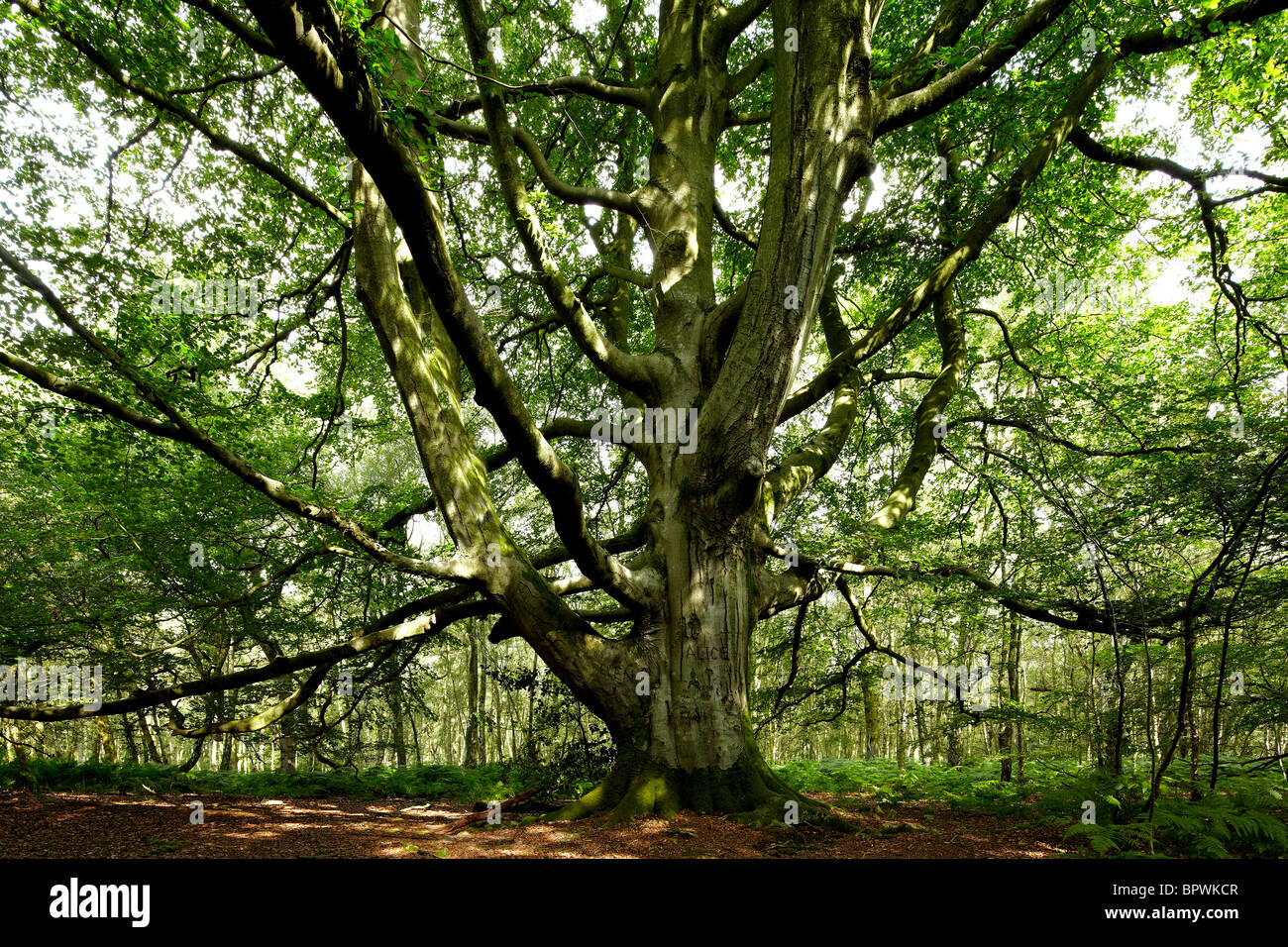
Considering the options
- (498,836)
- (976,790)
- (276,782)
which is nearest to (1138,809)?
(976,790)

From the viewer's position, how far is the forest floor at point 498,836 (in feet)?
12.1

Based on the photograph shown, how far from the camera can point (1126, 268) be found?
10734 millimetres

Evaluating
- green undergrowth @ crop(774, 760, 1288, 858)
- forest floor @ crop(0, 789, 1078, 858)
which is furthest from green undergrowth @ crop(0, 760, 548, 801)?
green undergrowth @ crop(774, 760, 1288, 858)

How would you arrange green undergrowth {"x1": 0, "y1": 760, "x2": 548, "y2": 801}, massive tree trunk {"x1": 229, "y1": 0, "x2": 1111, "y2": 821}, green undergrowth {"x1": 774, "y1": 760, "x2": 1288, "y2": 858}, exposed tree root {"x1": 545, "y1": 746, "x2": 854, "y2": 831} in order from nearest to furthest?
1. green undergrowth {"x1": 774, "y1": 760, "x2": 1288, "y2": 858}
2. massive tree trunk {"x1": 229, "y1": 0, "x2": 1111, "y2": 821}
3. exposed tree root {"x1": 545, "y1": 746, "x2": 854, "y2": 831}
4. green undergrowth {"x1": 0, "y1": 760, "x2": 548, "y2": 801}

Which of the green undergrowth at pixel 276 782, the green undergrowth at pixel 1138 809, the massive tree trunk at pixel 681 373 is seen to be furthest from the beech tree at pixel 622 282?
the green undergrowth at pixel 276 782

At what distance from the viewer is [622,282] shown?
290 inches

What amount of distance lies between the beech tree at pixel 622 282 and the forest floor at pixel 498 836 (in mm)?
493

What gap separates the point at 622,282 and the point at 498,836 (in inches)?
234

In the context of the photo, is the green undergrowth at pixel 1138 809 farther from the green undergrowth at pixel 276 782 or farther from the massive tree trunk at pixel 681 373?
the green undergrowth at pixel 276 782

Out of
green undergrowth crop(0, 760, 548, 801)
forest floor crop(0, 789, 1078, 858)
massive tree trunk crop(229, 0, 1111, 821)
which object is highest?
massive tree trunk crop(229, 0, 1111, 821)

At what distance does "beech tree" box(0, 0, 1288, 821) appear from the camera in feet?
12.9

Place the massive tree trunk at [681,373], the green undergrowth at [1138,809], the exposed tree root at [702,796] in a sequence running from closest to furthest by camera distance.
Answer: the green undergrowth at [1138,809]
the massive tree trunk at [681,373]
the exposed tree root at [702,796]

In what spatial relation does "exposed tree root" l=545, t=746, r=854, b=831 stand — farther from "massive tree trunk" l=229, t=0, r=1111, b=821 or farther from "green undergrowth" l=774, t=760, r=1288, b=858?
"green undergrowth" l=774, t=760, r=1288, b=858

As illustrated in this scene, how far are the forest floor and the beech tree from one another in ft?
1.62
